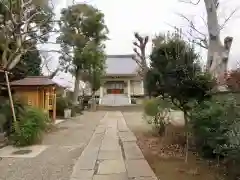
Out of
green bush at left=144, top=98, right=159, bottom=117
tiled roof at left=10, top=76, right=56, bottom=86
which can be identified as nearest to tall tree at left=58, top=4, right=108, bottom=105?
tiled roof at left=10, top=76, right=56, bottom=86

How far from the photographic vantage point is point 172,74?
28.1ft

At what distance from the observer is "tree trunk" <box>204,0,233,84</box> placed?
8586mm

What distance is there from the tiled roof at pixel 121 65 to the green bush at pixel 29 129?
30.6 m

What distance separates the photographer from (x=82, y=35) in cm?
2602

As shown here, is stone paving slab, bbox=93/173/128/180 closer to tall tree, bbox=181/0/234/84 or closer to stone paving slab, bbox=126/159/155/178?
stone paving slab, bbox=126/159/155/178

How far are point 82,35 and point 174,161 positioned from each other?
20.3 m


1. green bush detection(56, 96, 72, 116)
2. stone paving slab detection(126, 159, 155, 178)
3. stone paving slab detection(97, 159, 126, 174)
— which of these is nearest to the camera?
stone paving slab detection(126, 159, 155, 178)

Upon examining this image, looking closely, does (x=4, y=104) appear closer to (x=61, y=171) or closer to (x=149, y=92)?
(x=149, y=92)

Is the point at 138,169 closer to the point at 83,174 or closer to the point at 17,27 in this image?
the point at 83,174

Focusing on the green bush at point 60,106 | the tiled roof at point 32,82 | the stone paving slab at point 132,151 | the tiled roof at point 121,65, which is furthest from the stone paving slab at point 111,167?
the tiled roof at point 121,65

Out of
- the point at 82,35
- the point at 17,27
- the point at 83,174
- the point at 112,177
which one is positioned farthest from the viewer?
the point at 82,35

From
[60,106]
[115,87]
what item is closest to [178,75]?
[60,106]

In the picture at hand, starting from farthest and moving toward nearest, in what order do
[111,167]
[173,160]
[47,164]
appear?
[47,164] → [173,160] → [111,167]

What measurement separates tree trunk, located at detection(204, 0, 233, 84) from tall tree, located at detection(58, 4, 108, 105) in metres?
15.7
